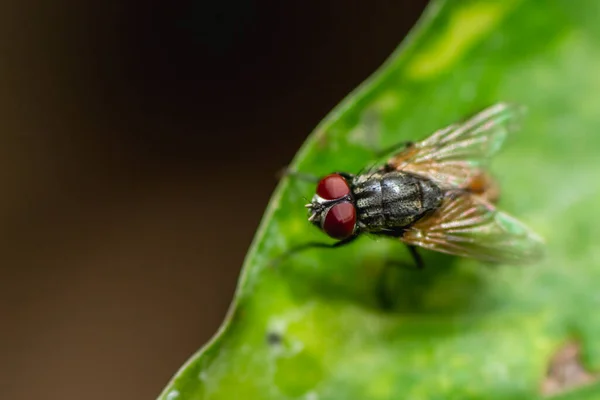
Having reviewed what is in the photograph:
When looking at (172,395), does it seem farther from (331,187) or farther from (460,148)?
(460,148)

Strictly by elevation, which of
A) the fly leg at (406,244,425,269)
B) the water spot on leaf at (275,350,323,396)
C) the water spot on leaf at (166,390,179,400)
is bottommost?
the water spot on leaf at (275,350,323,396)

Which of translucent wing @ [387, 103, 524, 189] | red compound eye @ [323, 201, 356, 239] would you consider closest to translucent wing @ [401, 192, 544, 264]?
translucent wing @ [387, 103, 524, 189]

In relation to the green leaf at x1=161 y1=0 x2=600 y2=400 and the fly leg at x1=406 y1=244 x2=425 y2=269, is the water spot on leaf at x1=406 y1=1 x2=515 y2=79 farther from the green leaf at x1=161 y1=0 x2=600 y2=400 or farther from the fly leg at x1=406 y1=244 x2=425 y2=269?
the fly leg at x1=406 y1=244 x2=425 y2=269

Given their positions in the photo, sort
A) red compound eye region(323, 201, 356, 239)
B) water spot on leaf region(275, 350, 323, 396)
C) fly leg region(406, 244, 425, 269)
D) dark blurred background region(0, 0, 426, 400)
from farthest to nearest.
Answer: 1. dark blurred background region(0, 0, 426, 400)
2. fly leg region(406, 244, 425, 269)
3. red compound eye region(323, 201, 356, 239)
4. water spot on leaf region(275, 350, 323, 396)

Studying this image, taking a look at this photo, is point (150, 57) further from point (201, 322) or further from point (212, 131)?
point (201, 322)

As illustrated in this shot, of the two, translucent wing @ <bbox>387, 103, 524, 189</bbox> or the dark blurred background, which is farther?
the dark blurred background

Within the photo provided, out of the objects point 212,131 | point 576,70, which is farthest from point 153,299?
point 576,70

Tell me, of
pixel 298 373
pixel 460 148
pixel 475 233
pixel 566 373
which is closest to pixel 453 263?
pixel 475 233
